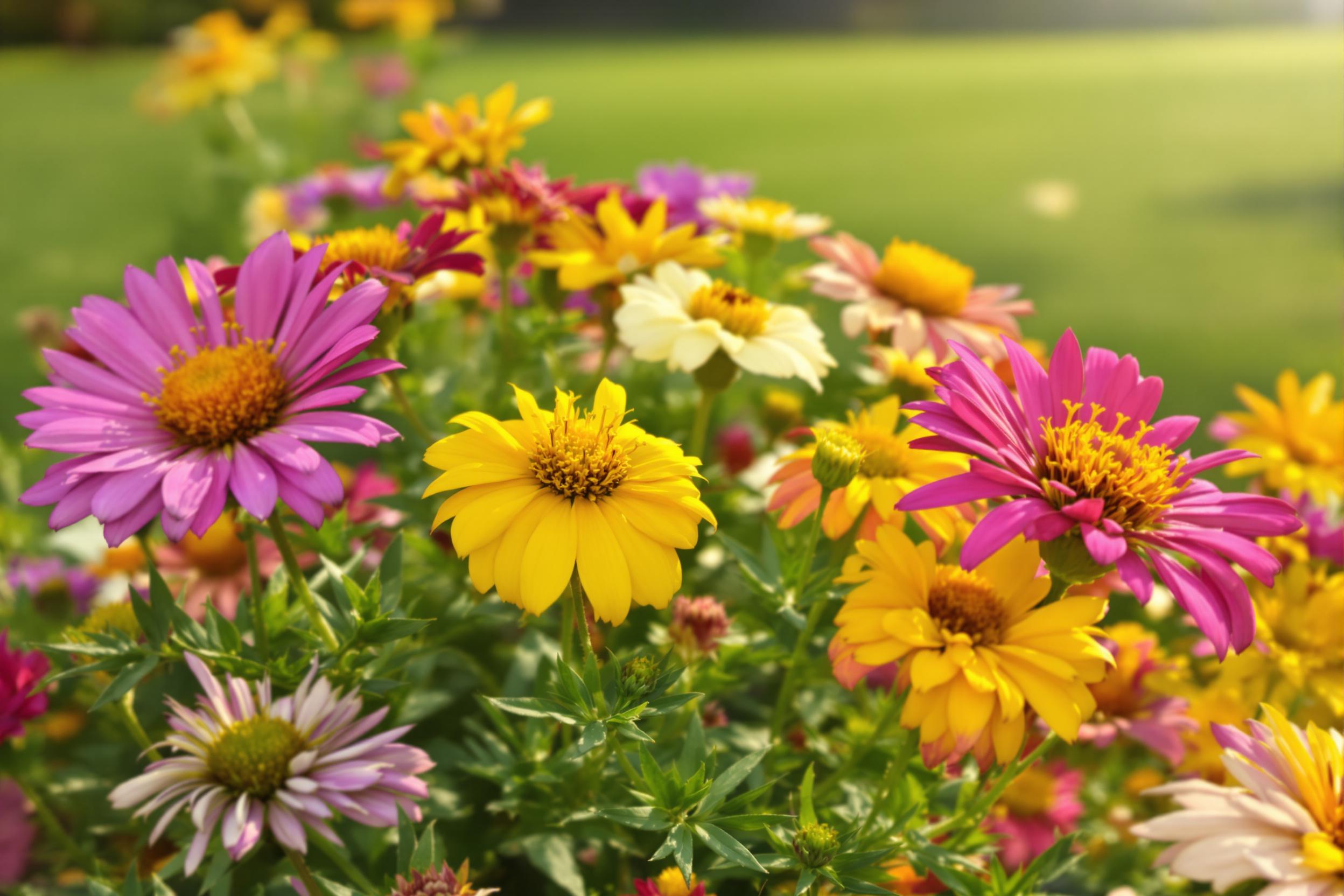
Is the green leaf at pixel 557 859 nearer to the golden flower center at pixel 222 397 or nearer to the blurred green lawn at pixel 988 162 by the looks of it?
the golden flower center at pixel 222 397

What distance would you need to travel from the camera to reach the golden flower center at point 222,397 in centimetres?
103

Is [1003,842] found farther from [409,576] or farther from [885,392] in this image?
[409,576]

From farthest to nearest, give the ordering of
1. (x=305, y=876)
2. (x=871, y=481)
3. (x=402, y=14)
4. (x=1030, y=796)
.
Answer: (x=402, y=14), (x=1030, y=796), (x=871, y=481), (x=305, y=876)

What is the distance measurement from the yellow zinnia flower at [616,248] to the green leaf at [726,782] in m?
0.67

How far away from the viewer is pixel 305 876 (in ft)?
3.12

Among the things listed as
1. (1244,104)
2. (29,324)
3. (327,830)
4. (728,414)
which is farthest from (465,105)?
(1244,104)

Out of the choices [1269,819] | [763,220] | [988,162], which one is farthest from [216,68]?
[988,162]

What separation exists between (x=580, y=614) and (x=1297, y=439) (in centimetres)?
139

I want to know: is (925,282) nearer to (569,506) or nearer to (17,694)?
(569,506)

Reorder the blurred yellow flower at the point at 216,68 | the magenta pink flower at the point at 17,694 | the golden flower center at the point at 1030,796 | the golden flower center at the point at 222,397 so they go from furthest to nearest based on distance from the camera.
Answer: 1. the blurred yellow flower at the point at 216,68
2. the golden flower center at the point at 1030,796
3. the magenta pink flower at the point at 17,694
4. the golden flower center at the point at 222,397

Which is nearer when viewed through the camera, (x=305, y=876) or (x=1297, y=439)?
(x=305, y=876)

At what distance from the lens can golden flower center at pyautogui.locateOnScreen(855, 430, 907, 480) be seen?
1.20 meters

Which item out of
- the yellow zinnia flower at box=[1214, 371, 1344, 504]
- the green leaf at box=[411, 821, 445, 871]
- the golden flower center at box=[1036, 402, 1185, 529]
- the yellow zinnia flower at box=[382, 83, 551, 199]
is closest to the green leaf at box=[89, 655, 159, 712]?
the green leaf at box=[411, 821, 445, 871]

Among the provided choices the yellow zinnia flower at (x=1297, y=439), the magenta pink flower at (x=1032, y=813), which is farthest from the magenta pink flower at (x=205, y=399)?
the yellow zinnia flower at (x=1297, y=439)
